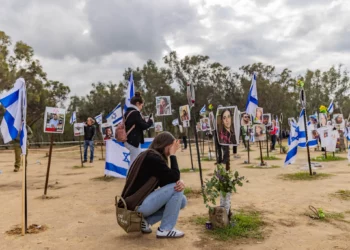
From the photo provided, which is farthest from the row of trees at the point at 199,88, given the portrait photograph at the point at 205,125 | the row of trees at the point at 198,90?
the portrait photograph at the point at 205,125

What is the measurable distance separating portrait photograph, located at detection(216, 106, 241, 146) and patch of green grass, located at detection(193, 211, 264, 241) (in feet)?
3.55

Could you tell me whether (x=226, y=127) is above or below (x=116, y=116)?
below

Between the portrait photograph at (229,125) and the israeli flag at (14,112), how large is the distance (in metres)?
2.77

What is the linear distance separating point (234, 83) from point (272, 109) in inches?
245

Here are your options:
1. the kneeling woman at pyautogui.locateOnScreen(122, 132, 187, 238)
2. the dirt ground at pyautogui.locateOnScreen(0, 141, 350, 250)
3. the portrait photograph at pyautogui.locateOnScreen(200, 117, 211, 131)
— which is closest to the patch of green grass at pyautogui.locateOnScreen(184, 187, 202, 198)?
the dirt ground at pyautogui.locateOnScreen(0, 141, 350, 250)

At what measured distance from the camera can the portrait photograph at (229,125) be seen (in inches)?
190

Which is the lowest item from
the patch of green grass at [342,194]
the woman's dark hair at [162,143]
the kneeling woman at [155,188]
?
the patch of green grass at [342,194]

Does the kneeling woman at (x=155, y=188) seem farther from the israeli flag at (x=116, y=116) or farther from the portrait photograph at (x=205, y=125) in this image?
the portrait photograph at (x=205, y=125)

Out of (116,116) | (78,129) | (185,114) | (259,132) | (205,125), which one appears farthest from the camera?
(205,125)

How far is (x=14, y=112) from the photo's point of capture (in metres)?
4.20

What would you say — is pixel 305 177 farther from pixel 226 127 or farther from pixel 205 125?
pixel 205 125

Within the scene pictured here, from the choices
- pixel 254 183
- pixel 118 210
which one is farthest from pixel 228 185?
pixel 254 183

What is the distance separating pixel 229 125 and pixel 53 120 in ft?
12.6

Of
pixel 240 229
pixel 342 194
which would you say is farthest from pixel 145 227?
pixel 342 194
